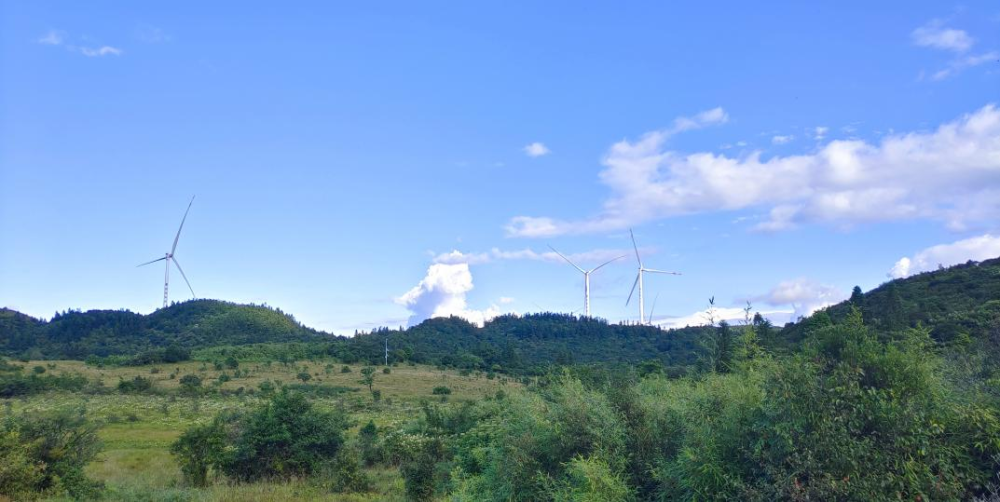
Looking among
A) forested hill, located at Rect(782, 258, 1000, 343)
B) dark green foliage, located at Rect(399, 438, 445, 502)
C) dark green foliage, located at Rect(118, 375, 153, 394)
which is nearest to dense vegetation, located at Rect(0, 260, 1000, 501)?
dark green foliage, located at Rect(399, 438, 445, 502)

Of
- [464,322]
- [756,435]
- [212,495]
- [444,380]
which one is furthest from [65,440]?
[464,322]

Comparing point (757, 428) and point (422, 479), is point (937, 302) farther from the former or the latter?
point (757, 428)

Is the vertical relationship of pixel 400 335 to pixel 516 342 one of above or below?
above

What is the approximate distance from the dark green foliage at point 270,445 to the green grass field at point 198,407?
986mm

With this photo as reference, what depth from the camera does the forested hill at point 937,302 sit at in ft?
136

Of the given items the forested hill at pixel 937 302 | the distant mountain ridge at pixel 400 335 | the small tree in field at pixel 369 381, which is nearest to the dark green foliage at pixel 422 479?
the forested hill at pixel 937 302

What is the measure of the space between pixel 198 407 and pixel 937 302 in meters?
63.3

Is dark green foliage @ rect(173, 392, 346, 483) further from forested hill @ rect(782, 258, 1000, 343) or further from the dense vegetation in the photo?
forested hill @ rect(782, 258, 1000, 343)

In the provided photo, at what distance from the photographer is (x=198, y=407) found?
54.2m

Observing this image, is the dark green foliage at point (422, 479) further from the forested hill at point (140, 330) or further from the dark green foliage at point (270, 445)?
the forested hill at point (140, 330)

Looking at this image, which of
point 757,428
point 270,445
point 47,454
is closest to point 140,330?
point 270,445

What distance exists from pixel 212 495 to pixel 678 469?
18.1m

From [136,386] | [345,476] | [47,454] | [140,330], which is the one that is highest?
[140,330]

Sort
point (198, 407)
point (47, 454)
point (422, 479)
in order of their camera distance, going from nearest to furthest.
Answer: point (47, 454), point (422, 479), point (198, 407)
